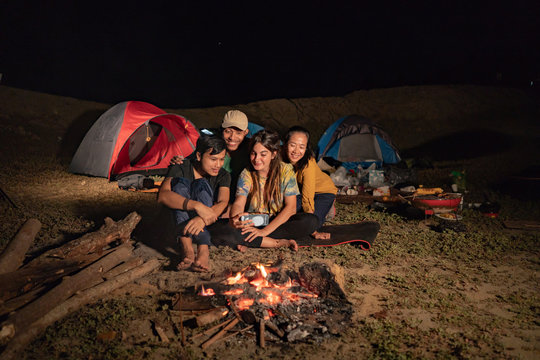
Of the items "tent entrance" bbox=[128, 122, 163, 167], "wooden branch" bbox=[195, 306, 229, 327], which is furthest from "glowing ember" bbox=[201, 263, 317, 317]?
"tent entrance" bbox=[128, 122, 163, 167]

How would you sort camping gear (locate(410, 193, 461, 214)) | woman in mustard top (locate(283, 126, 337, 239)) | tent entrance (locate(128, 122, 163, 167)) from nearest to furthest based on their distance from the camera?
woman in mustard top (locate(283, 126, 337, 239))
camping gear (locate(410, 193, 461, 214))
tent entrance (locate(128, 122, 163, 167))

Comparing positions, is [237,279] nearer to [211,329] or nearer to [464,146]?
[211,329]

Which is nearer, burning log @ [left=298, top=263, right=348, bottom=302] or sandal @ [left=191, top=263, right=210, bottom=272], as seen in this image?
burning log @ [left=298, top=263, right=348, bottom=302]

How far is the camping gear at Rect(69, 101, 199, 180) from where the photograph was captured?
9195 mm

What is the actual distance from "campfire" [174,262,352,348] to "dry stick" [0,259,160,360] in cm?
65

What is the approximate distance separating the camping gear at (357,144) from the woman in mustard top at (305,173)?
5.03 metres

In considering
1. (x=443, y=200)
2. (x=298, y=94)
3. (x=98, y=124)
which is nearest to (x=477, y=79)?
(x=298, y=94)

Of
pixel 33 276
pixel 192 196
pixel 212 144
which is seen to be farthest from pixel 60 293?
pixel 212 144

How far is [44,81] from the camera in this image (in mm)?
26703

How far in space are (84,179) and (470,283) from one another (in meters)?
8.57

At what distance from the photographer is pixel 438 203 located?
21.9 feet

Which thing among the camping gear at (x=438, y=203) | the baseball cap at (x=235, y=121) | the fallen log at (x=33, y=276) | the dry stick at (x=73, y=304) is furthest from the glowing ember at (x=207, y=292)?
the camping gear at (x=438, y=203)

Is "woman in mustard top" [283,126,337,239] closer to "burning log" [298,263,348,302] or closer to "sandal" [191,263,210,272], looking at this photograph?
"burning log" [298,263,348,302]

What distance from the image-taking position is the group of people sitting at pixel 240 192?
4.38 meters
